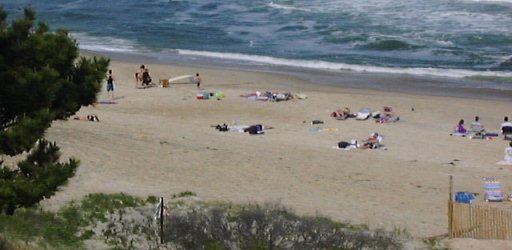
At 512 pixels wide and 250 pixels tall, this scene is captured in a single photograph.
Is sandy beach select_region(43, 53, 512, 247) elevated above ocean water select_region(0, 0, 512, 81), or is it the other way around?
ocean water select_region(0, 0, 512, 81)

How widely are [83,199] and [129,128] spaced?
25.2ft

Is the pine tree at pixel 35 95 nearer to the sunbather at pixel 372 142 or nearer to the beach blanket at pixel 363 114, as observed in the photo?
the sunbather at pixel 372 142

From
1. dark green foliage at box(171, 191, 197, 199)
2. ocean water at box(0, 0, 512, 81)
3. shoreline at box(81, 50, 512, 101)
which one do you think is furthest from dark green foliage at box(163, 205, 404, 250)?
ocean water at box(0, 0, 512, 81)

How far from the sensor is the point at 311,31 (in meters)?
50.7

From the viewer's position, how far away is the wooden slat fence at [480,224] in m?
15.0

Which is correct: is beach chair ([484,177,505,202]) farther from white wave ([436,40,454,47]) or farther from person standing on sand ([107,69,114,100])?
white wave ([436,40,454,47])

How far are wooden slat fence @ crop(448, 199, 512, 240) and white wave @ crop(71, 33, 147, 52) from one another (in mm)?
30756

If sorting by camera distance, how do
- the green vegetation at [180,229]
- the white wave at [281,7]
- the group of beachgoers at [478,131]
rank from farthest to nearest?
the white wave at [281,7] < the group of beachgoers at [478,131] < the green vegetation at [180,229]

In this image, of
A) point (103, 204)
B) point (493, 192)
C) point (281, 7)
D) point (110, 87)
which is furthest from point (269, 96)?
point (281, 7)

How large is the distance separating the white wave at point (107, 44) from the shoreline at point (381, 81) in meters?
3.80

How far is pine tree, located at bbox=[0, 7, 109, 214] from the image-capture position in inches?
397

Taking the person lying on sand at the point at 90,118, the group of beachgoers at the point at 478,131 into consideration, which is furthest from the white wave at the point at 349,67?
the person lying on sand at the point at 90,118

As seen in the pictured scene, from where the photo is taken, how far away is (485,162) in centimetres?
2173

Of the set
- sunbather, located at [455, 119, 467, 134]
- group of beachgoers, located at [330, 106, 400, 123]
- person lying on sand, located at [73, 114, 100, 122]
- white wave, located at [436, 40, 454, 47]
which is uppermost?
white wave, located at [436, 40, 454, 47]
